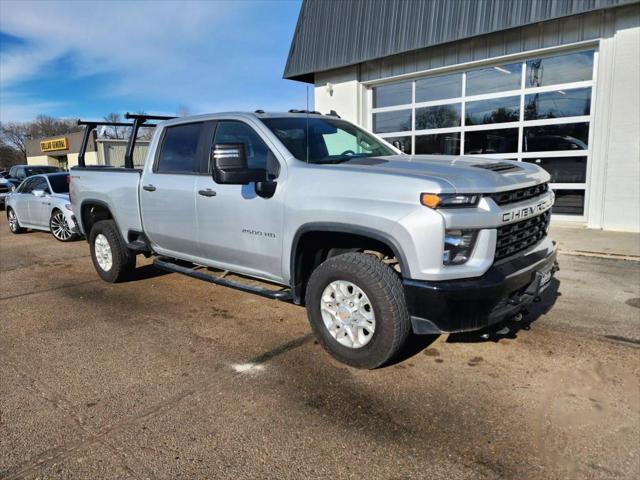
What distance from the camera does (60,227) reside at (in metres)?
10.3

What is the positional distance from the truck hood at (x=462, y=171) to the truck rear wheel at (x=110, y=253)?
3.33 m

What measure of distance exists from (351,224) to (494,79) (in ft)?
28.6

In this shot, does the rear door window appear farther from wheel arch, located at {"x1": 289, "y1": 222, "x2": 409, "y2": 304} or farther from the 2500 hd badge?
the 2500 hd badge

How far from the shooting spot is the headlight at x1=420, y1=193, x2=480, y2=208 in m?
3.06

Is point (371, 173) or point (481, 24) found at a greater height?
point (481, 24)

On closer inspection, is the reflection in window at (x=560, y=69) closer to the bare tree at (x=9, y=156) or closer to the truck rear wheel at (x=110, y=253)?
the truck rear wheel at (x=110, y=253)

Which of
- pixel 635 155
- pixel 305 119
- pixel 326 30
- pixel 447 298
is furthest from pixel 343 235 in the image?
pixel 326 30

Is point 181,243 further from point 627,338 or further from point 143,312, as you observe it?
point 627,338

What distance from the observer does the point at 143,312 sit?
519 centimetres

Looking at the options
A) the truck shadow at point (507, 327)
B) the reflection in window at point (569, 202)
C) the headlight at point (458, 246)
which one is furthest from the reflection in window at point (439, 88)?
the headlight at point (458, 246)

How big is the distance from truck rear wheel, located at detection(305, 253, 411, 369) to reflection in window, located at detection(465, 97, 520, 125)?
8.34m

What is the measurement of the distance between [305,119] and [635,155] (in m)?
7.15

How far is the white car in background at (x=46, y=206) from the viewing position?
10.1 meters

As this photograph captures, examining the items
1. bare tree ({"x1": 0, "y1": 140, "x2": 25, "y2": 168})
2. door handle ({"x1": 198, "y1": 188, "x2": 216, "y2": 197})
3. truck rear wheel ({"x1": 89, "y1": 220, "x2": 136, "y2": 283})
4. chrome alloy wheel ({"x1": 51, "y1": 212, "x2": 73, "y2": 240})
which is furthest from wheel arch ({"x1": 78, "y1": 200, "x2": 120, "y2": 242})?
bare tree ({"x1": 0, "y1": 140, "x2": 25, "y2": 168})
